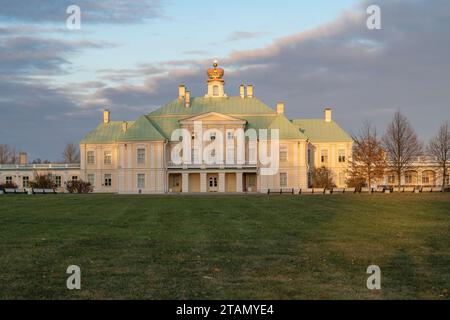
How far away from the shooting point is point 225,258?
12.1 meters

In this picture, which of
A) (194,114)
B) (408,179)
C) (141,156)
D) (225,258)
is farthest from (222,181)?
(225,258)

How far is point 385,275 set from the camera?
33.1 feet

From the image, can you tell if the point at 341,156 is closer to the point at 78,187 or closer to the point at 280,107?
the point at 280,107

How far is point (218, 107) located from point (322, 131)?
493 inches

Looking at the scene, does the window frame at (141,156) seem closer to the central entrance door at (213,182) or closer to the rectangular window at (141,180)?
the rectangular window at (141,180)

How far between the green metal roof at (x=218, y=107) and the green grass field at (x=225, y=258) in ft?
152

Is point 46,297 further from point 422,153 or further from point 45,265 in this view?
point 422,153

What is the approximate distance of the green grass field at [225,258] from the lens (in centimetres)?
894

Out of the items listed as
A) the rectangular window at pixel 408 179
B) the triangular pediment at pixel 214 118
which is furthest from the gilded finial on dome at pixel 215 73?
the rectangular window at pixel 408 179

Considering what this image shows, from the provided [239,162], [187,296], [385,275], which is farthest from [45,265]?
[239,162]

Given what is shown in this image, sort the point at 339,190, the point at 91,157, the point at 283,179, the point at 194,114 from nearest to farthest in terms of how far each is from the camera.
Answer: the point at 339,190 → the point at 283,179 → the point at 194,114 → the point at 91,157
